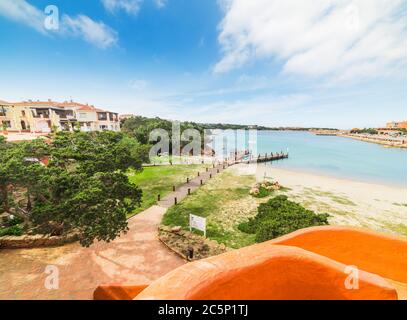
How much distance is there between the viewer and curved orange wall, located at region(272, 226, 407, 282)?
5.76 meters

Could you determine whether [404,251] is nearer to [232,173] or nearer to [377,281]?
[377,281]

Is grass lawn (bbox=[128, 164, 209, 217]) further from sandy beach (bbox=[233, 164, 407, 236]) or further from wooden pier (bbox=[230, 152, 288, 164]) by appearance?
wooden pier (bbox=[230, 152, 288, 164])

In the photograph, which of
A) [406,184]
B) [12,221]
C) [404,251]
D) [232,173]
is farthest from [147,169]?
[406,184]

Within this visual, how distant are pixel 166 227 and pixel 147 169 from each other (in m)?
18.3

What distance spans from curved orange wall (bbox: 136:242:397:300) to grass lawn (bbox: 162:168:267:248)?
27.5 feet

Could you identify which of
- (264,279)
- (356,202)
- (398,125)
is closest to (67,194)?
(264,279)

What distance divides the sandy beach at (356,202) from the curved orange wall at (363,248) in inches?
405

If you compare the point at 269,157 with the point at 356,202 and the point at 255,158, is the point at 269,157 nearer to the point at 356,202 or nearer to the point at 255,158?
the point at 255,158

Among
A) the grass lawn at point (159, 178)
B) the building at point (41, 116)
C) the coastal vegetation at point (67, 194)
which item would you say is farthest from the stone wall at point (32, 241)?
the building at point (41, 116)

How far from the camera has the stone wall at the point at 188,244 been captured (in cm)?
1052

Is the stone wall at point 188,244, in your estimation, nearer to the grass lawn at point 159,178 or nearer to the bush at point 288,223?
the bush at point 288,223

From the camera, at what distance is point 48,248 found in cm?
1053

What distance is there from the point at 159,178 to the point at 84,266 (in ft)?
54.8

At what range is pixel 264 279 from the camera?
327cm
